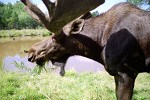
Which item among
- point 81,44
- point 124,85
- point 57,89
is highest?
point 81,44

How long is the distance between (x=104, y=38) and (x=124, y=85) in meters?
0.65

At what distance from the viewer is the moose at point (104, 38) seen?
3549mm

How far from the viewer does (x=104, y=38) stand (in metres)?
3.82

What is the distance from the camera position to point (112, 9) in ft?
13.0

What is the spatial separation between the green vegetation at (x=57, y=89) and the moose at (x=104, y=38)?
1.69 meters

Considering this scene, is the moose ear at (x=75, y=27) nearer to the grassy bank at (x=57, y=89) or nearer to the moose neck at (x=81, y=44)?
the moose neck at (x=81, y=44)

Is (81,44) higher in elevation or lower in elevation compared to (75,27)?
lower

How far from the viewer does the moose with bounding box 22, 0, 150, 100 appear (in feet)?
11.6

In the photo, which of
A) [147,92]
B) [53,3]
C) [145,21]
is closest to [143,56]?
[145,21]

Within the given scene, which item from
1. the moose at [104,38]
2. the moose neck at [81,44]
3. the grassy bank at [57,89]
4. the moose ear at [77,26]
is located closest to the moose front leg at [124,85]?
the moose at [104,38]

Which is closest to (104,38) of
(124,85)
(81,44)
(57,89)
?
(81,44)

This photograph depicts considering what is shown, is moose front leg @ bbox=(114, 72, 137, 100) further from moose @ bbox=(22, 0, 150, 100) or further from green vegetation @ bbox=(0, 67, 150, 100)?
green vegetation @ bbox=(0, 67, 150, 100)

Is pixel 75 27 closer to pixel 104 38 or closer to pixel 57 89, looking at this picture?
pixel 104 38

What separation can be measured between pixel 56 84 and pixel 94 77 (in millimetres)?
1609
